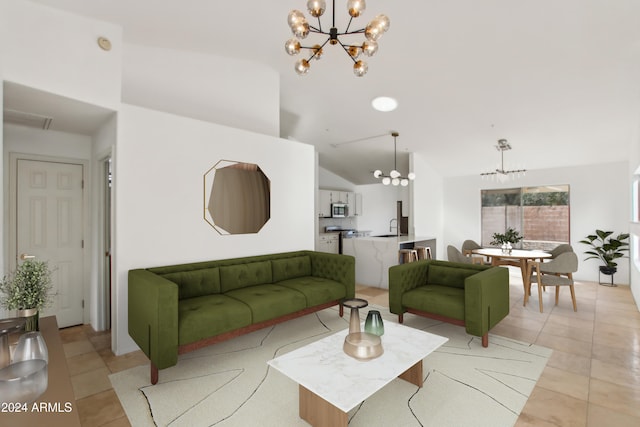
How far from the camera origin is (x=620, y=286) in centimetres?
580

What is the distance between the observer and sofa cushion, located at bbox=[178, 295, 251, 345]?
261cm

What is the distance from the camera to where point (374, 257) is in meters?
5.81

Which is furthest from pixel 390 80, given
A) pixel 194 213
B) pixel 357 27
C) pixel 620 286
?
pixel 620 286

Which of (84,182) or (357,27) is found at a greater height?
(357,27)

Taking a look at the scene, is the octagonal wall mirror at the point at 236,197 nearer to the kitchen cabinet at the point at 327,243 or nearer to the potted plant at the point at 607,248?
the kitchen cabinet at the point at 327,243

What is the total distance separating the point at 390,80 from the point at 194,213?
325 centimetres

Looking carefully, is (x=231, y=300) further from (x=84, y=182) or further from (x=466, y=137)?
(x=466, y=137)

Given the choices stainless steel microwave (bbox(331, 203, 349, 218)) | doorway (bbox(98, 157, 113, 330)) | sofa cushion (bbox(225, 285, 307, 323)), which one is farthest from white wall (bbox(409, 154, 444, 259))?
doorway (bbox(98, 157, 113, 330))

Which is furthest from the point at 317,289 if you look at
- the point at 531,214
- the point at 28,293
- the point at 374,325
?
the point at 531,214

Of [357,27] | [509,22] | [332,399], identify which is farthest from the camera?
[357,27]

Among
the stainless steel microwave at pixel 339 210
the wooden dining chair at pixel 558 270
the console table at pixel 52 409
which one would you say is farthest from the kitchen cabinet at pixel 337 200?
the console table at pixel 52 409

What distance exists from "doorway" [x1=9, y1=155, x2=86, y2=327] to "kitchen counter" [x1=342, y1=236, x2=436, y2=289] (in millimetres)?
4302

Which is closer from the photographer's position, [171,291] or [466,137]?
[171,291]

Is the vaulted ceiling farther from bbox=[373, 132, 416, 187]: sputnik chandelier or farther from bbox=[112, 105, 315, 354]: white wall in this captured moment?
bbox=[112, 105, 315, 354]: white wall
